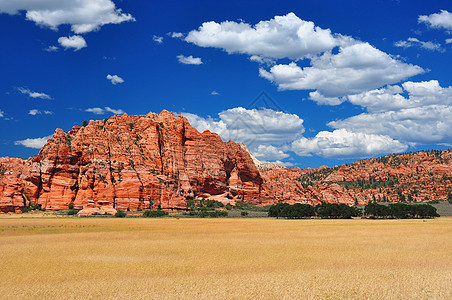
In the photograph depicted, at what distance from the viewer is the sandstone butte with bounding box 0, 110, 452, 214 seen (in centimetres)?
11850

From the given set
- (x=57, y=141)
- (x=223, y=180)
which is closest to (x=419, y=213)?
(x=223, y=180)

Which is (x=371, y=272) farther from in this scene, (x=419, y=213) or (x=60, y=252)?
(x=419, y=213)

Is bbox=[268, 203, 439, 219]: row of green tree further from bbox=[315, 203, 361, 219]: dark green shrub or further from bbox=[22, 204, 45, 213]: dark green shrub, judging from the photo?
bbox=[22, 204, 45, 213]: dark green shrub

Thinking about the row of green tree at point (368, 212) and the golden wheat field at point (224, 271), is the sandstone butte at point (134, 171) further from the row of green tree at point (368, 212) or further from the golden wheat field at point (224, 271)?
the golden wheat field at point (224, 271)

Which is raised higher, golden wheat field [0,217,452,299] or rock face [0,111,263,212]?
rock face [0,111,263,212]

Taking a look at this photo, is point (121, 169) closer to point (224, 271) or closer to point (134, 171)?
point (134, 171)

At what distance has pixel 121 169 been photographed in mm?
126562

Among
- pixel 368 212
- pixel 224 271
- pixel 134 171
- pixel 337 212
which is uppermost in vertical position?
pixel 134 171

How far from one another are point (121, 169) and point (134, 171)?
4.47 meters

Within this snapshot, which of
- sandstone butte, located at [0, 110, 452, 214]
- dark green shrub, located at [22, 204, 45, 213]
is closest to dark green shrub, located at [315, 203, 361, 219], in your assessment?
sandstone butte, located at [0, 110, 452, 214]

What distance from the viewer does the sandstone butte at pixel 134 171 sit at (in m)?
118

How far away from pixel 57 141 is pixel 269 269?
390 ft

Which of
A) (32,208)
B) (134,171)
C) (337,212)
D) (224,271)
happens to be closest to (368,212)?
(337,212)

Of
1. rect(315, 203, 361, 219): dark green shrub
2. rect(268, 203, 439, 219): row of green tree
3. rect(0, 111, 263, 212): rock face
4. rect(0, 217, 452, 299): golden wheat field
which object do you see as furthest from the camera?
rect(0, 111, 263, 212): rock face
